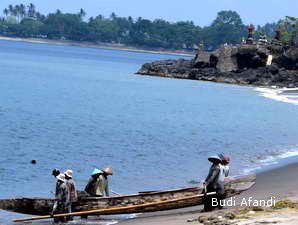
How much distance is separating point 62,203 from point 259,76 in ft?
244

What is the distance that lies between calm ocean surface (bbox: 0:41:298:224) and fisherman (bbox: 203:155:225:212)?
4.83 metres

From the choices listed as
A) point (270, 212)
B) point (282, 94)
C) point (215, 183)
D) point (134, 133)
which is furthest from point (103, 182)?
point (282, 94)

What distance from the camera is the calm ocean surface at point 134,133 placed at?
27266 millimetres

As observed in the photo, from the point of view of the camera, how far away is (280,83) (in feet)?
291

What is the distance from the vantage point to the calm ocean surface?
1073 inches

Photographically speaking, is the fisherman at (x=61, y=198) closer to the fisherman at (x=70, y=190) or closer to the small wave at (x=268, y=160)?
the fisherman at (x=70, y=190)

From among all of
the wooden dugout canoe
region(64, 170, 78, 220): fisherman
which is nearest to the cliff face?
the wooden dugout canoe

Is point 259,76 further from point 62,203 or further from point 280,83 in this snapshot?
point 62,203

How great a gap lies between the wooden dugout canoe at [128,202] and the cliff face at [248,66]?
70.6 m

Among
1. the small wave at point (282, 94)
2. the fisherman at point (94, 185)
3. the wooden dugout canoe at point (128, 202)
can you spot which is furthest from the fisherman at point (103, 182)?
the small wave at point (282, 94)

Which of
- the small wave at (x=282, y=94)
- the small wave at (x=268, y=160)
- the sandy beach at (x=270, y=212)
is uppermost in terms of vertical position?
the sandy beach at (x=270, y=212)

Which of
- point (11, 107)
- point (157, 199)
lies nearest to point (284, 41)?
point (11, 107)

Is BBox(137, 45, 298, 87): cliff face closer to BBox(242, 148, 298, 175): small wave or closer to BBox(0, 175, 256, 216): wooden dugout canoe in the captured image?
BBox(242, 148, 298, 175): small wave

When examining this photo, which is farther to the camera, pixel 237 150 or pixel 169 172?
pixel 237 150
